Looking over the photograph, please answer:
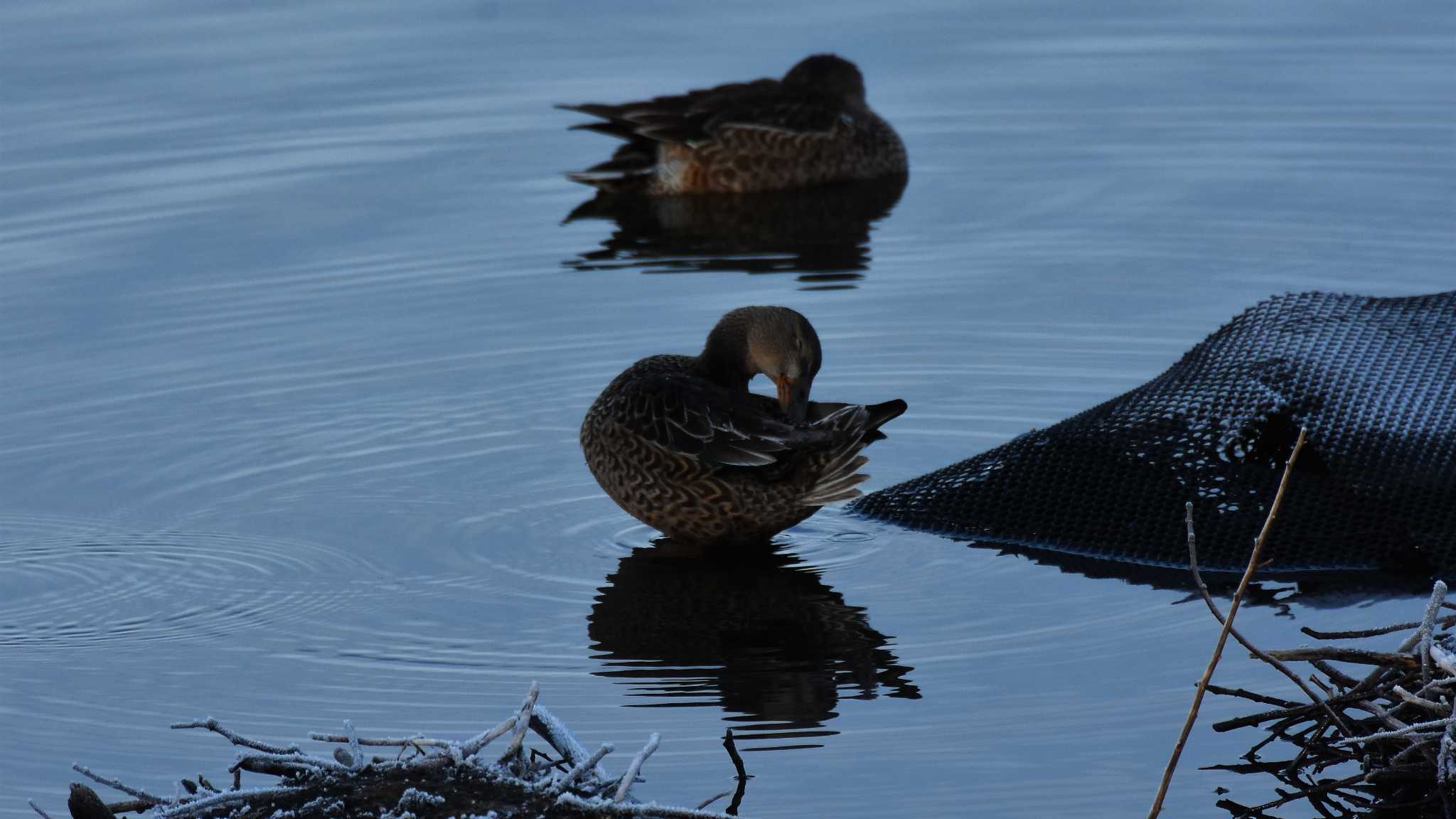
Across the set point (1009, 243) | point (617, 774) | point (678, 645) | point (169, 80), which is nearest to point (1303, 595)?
point (678, 645)

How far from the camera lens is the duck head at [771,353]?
26.0 feet

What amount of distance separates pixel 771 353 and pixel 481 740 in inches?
121

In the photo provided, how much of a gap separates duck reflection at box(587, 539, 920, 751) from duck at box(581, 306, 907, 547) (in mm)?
202

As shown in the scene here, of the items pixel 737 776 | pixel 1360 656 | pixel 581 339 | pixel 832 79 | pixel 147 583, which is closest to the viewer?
pixel 1360 656

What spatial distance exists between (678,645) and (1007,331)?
11.9 feet

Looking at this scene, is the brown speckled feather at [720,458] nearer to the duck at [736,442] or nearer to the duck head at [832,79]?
the duck at [736,442]

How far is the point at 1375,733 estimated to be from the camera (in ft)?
17.4

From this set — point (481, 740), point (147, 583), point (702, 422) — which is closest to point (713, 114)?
point (702, 422)

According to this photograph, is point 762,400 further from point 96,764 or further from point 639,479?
point 96,764

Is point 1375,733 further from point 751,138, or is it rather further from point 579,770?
point 751,138

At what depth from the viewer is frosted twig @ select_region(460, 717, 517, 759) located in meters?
5.11

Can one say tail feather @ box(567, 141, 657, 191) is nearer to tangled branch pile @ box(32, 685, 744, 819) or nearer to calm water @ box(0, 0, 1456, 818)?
calm water @ box(0, 0, 1456, 818)

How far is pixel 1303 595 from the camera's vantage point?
7.11 metres

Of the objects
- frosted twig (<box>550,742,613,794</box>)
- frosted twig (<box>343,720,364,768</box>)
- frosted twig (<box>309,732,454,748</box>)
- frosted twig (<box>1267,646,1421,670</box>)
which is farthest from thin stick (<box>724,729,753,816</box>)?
frosted twig (<box>1267,646,1421,670</box>)
